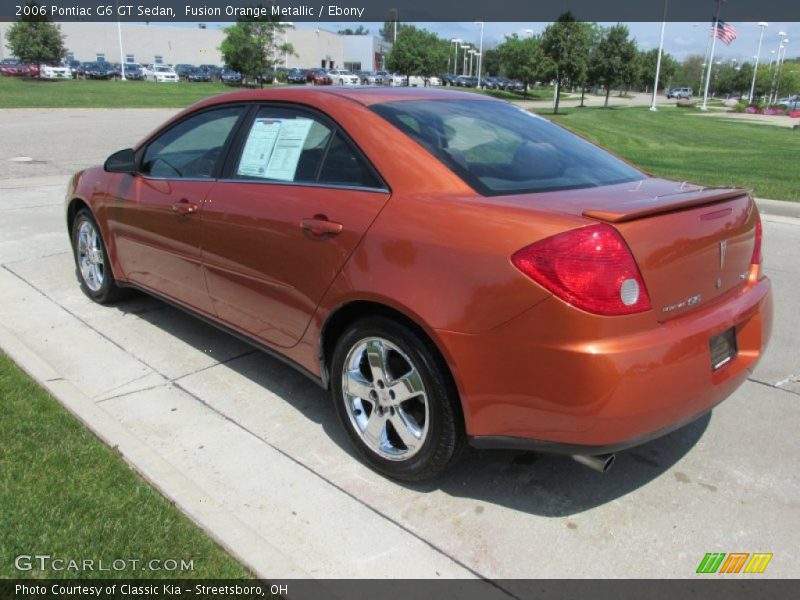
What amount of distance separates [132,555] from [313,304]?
1.26 m

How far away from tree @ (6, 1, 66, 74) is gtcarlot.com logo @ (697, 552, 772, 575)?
60429 mm

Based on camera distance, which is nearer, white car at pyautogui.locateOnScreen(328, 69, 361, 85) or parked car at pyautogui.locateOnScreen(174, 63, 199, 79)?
white car at pyautogui.locateOnScreen(328, 69, 361, 85)

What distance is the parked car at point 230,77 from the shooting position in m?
60.2

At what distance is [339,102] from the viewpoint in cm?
335

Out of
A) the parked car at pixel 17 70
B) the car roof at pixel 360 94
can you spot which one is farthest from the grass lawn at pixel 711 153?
the parked car at pixel 17 70

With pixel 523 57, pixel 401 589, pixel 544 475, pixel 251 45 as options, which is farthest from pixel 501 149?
pixel 251 45

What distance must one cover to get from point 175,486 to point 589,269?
193 centimetres

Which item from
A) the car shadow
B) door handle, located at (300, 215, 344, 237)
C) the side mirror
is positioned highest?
the side mirror

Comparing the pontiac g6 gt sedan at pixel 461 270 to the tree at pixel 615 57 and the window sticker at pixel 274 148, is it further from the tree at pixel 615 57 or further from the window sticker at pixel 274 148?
the tree at pixel 615 57

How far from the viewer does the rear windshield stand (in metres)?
3.00

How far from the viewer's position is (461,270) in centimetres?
255

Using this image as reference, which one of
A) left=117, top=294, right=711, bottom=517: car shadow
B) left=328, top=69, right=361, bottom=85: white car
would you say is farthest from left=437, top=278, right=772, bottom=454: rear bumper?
left=328, top=69, right=361, bottom=85: white car

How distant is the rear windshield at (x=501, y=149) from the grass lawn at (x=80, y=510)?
179 cm

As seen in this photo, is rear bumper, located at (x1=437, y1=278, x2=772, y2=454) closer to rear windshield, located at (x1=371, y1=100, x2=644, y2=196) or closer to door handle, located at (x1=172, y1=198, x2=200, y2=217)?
rear windshield, located at (x1=371, y1=100, x2=644, y2=196)
